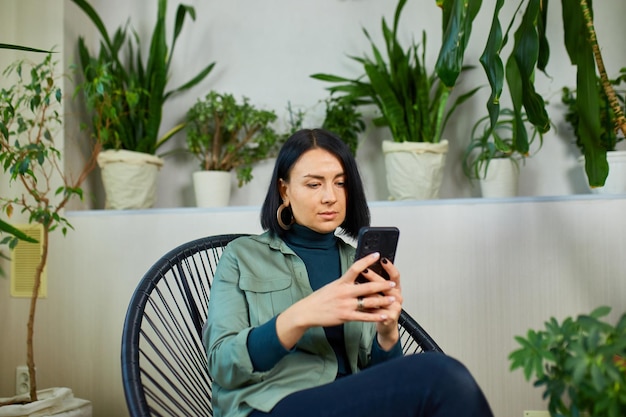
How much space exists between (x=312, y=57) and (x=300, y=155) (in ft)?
4.22

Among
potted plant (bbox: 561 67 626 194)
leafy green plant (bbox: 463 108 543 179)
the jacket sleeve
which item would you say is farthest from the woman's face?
potted plant (bbox: 561 67 626 194)

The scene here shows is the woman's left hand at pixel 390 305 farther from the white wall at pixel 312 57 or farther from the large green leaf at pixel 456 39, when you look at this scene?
the white wall at pixel 312 57

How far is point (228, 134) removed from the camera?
2518mm

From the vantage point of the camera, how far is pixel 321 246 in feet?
4.70

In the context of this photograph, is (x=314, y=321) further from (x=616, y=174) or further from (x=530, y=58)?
(x=616, y=174)

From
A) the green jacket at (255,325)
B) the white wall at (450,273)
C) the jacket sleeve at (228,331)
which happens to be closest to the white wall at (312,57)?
the white wall at (450,273)

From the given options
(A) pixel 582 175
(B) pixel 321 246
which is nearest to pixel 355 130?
(A) pixel 582 175

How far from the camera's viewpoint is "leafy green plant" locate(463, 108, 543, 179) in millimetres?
2166

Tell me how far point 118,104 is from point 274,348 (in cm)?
153

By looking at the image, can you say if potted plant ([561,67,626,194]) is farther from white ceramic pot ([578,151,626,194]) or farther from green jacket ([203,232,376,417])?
green jacket ([203,232,376,417])

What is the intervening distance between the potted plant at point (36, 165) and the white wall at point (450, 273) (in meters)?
0.16

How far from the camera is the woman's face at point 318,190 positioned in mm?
1358

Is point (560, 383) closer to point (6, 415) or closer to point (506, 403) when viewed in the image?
point (506, 403)

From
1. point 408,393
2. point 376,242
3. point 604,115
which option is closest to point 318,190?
point 376,242
